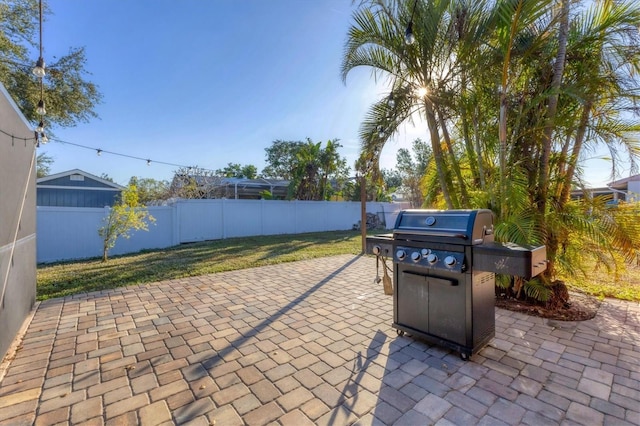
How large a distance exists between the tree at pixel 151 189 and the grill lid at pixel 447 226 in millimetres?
15617

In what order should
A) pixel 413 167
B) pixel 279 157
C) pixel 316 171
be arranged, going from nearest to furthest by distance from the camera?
pixel 316 171 < pixel 413 167 < pixel 279 157

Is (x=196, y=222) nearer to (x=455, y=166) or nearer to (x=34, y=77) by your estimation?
(x=34, y=77)

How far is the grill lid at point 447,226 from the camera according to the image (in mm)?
2461

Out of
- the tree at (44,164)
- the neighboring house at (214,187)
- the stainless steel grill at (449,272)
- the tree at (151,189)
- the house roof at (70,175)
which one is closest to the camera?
the stainless steel grill at (449,272)

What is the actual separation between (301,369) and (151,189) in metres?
18.9

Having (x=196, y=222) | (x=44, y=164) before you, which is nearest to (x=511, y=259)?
(x=196, y=222)

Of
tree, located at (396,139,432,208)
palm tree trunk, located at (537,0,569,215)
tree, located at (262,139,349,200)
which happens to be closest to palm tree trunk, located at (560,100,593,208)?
palm tree trunk, located at (537,0,569,215)

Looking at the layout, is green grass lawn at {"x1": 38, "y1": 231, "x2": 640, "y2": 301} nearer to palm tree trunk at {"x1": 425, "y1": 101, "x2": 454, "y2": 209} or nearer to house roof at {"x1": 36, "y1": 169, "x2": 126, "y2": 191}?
palm tree trunk at {"x1": 425, "y1": 101, "x2": 454, "y2": 209}

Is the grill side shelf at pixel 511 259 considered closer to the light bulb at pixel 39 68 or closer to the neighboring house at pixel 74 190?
the light bulb at pixel 39 68

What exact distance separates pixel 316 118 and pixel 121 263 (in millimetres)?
7654

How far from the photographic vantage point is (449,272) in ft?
8.50

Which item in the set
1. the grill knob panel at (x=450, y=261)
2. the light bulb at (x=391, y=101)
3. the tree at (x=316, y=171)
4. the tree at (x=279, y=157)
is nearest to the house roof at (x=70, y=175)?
the tree at (x=316, y=171)

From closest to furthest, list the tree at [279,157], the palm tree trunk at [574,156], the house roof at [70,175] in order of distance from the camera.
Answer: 1. the palm tree trunk at [574,156]
2. the house roof at [70,175]
3. the tree at [279,157]

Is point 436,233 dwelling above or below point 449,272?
above
